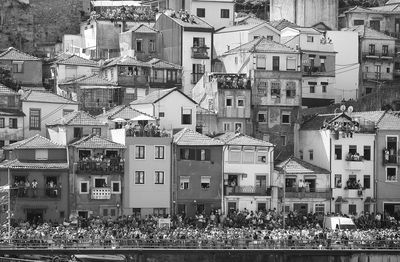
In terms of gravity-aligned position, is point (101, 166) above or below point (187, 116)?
below

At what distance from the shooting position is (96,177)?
104188 mm

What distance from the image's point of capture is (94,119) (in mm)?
107125

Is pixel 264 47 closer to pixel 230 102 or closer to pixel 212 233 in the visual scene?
pixel 230 102

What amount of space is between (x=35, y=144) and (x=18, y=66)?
1321cm

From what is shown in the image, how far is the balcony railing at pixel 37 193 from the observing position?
10181 cm

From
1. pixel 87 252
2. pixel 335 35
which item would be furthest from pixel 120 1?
pixel 87 252

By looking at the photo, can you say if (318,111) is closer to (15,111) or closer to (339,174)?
(339,174)

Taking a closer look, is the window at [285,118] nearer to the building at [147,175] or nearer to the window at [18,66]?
the building at [147,175]

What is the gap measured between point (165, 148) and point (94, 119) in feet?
16.3

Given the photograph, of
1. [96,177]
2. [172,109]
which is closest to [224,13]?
[172,109]

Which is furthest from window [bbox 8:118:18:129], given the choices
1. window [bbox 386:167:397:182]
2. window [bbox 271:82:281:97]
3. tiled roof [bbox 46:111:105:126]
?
window [bbox 386:167:397:182]

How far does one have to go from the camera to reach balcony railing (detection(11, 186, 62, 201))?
334 feet

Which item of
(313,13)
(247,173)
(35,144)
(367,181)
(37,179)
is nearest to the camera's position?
(37,179)

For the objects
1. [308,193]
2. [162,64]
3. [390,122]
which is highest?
[162,64]
